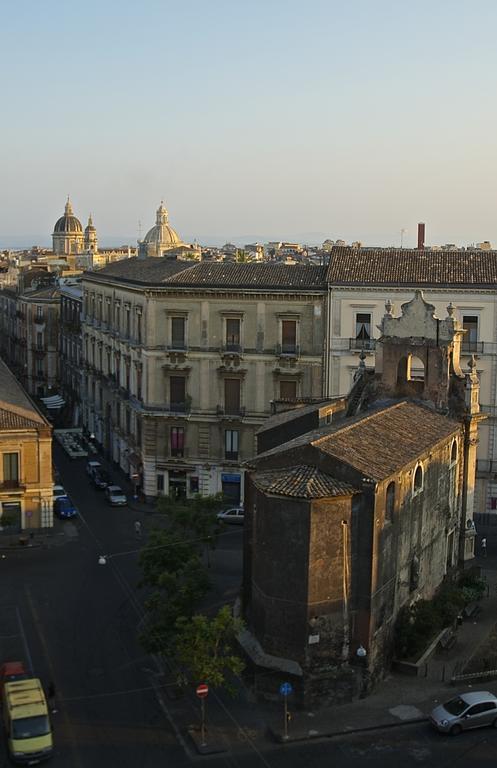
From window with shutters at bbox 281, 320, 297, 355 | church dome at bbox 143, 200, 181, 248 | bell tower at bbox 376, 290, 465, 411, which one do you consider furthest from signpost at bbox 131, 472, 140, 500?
church dome at bbox 143, 200, 181, 248

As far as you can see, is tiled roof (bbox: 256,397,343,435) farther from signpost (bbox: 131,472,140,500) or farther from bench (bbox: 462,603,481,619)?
signpost (bbox: 131,472,140,500)

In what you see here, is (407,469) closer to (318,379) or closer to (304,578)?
(304,578)

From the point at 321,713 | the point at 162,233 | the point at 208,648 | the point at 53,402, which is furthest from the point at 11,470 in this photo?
the point at 162,233

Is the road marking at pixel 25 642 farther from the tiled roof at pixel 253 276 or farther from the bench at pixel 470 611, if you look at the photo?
the tiled roof at pixel 253 276

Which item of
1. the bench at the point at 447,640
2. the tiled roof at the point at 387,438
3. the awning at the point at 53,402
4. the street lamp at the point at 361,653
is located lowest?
the bench at the point at 447,640

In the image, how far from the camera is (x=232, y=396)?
6294 centimetres

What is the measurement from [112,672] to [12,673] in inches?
173

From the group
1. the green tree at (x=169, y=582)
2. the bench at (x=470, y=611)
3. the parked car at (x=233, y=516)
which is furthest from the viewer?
the parked car at (x=233, y=516)

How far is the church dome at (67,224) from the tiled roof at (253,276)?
121 metres

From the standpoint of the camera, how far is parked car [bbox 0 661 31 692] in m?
34.4

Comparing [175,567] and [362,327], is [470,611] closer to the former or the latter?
[175,567]

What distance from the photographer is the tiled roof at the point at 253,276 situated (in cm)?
6174

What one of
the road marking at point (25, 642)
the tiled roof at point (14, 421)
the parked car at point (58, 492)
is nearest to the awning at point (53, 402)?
the parked car at point (58, 492)

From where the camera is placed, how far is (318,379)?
62.0 meters
